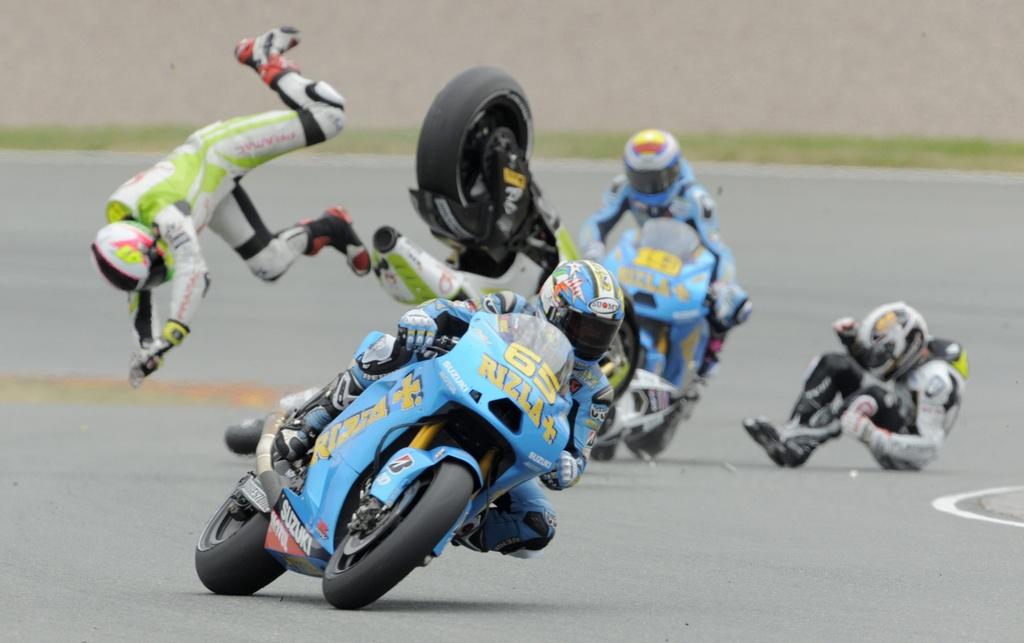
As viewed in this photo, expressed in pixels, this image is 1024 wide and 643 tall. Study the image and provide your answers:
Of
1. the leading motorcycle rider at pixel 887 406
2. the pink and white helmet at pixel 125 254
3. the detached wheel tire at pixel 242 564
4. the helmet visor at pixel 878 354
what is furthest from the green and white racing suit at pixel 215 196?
the detached wheel tire at pixel 242 564

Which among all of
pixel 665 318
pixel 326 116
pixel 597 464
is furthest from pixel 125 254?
pixel 665 318

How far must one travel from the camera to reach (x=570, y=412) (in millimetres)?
7625

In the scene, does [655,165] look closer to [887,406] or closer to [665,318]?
[665,318]

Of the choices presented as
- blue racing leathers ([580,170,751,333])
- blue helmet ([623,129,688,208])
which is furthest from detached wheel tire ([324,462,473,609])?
blue helmet ([623,129,688,208])

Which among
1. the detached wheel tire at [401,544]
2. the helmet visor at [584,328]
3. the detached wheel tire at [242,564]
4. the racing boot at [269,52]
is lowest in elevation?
the racing boot at [269,52]

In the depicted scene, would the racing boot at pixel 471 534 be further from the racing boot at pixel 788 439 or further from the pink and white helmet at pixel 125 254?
the racing boot at pixel 788 439

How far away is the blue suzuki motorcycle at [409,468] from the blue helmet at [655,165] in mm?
7617

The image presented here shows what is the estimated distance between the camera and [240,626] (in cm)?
654

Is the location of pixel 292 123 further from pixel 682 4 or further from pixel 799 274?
pixel 682 4

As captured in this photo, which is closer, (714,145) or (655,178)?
(655,178)

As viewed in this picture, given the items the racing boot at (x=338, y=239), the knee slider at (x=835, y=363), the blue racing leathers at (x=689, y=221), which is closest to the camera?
the racing boot at (x=338, y=239)

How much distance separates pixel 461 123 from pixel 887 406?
3553 mm

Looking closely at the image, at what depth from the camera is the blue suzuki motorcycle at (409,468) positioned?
6.76m

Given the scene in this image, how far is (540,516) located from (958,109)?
2088 cm
